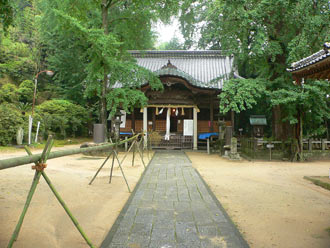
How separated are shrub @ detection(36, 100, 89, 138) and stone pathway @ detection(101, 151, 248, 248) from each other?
12967mm

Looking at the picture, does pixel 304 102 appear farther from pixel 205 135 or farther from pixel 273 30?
pixel 205 135

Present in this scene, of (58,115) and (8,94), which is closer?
(8,94)

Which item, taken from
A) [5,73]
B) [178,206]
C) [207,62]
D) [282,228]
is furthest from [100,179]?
[5,73]

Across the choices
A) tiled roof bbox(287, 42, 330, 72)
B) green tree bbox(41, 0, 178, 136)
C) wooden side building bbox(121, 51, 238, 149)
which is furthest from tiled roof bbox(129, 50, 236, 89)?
tiled roof bbox(287, 42, 330, 72)

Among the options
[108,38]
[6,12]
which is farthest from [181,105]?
[6,12]

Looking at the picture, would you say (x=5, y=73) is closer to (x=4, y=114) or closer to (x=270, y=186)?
(x=4, y=114)

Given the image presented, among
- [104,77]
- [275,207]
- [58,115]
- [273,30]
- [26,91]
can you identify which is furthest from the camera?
[26,91]

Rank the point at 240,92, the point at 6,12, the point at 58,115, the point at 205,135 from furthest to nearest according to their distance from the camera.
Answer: the point at 58,115 → the point at 205,135 → the point at 240,92 → the point at 6,12

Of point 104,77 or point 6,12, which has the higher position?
point 104,77

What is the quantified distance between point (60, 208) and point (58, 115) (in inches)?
553

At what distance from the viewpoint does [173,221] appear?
3.58 meters

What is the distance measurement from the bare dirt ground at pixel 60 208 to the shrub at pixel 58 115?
10549mm

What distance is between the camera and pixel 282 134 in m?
12.3

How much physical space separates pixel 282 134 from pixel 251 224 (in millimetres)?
9947
